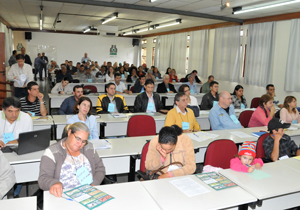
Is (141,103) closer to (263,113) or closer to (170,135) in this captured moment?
(263,113)

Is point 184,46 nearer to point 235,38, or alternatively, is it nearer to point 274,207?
point 235,38

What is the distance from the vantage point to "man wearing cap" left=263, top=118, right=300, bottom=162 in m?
3.24

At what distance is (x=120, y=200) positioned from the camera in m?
1.94

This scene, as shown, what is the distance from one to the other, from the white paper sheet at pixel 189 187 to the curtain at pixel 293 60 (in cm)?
681

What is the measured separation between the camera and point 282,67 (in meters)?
8.25

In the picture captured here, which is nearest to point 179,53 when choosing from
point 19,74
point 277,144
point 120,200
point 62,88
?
point 62,88

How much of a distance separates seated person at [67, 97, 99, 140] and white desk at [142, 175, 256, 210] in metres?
1.63

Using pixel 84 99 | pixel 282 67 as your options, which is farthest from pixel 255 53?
pixel 84 99

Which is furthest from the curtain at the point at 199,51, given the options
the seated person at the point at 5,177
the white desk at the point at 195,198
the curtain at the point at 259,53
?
the seated person at the point at 5,177

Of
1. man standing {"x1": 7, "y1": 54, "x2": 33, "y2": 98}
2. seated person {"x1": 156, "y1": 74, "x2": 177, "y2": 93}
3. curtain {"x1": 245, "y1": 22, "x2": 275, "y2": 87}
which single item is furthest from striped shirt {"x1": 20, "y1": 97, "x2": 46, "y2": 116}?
curtain {"x1": 245, "y1": 22, "x2": 275, "y2": 87}

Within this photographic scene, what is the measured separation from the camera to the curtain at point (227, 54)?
9.98 metres

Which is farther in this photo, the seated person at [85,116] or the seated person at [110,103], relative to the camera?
the seated person at [110,103]

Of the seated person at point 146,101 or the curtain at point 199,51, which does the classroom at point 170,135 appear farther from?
the curtain at point 199,51

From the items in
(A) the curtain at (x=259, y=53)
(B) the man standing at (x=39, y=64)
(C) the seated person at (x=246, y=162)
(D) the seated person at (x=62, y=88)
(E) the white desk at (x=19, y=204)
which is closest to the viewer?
(E) the white desk at (x=19, y=204)
